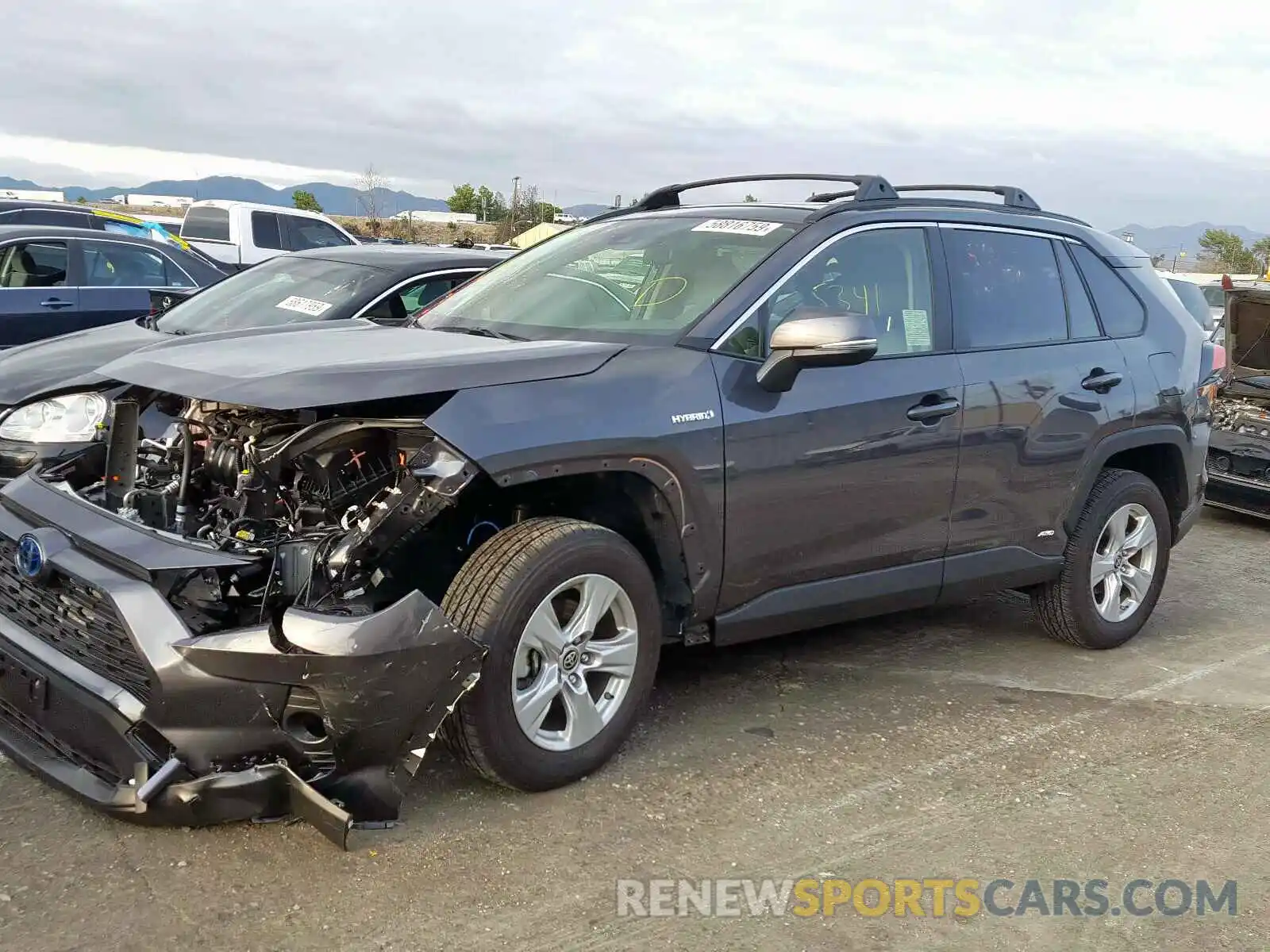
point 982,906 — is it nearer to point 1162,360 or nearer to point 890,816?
point 890,816

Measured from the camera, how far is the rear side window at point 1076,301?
203 inches

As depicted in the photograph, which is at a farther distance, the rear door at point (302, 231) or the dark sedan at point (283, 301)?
the rear door at point (302, 231)

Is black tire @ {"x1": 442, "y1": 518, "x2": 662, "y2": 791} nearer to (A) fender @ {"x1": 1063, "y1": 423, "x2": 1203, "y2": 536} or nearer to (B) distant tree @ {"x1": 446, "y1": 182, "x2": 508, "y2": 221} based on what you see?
(A) fender @ {"x1": 1063, "y1": 423, "x2": 1203, "y2": 536}

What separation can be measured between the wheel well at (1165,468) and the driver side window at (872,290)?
1542mm

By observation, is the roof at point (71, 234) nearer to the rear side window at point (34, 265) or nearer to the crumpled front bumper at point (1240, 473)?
the rear side window at point (34, 265)

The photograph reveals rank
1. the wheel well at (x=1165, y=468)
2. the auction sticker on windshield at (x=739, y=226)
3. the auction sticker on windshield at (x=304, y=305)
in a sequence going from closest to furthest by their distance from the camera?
the auction sticker on windshield at (x=739, y=226), the wheel well at (x=1165, y=468), the auction sticker on windshield at (x=304, y=305)

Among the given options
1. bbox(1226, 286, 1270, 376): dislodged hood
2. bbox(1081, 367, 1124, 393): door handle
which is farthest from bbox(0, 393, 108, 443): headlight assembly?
bbox(1226, 286, 1270, 376): dislodged hood

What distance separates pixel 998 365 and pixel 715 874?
2.43 metres

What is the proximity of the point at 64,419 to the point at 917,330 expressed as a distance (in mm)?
3137

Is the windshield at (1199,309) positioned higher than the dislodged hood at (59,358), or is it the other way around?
the windshield at (1199,309)

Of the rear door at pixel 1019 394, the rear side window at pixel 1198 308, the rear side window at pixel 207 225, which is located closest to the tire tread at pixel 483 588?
the rear door at pixel 1019 394

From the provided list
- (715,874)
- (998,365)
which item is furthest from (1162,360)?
(715,874)

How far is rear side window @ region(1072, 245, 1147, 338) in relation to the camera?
5.31m

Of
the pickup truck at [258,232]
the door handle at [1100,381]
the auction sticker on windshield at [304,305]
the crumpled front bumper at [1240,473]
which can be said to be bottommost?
the crumpled front bumper at [1240,473]
